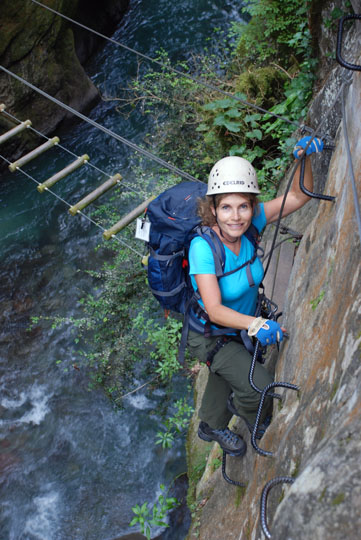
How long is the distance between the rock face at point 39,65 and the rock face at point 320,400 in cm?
928

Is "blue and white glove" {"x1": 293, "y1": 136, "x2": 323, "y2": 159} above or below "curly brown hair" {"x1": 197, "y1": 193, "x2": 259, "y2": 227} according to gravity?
above

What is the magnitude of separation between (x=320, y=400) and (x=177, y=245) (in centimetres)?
139

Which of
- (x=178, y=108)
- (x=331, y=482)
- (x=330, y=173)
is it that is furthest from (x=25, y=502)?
(x=178, y=108)

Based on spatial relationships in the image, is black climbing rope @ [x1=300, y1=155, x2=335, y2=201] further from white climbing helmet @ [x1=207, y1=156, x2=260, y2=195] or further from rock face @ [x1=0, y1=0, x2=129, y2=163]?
rock face @ [x1=0, y1=0, x2=129, y2=163]

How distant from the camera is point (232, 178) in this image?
2.96 m

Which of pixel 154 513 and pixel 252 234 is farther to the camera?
pixel 154 513

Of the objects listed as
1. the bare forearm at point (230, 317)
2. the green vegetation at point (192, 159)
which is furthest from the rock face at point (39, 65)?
the bare forearm at point (230, 317)

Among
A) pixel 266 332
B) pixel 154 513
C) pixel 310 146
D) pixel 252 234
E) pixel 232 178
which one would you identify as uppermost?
pixel 310 146

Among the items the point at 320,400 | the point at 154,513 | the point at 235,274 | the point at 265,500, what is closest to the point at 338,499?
the point at 265,500

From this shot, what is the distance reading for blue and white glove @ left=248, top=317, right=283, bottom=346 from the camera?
2670 mm

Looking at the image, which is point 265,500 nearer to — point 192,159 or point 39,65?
point 192,159

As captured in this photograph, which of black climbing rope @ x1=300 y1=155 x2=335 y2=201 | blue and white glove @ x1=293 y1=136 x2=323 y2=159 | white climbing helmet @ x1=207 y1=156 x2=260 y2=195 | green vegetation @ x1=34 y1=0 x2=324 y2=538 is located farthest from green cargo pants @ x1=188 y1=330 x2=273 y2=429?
green vegetation @ x1=34 y1=0 x2=324 y2=538

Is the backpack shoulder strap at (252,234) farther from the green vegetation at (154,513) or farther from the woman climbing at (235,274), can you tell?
the green vegetation at (154,513)

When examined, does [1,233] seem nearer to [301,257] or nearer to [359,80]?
[301,257]
